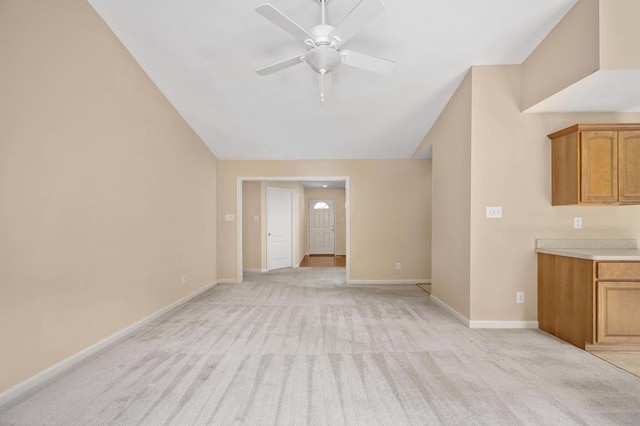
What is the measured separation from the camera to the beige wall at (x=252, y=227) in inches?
297

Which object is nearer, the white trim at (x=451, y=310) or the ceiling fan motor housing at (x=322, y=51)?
the ceiling fan motor housing at (x=322, y=51)

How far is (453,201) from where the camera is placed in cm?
412

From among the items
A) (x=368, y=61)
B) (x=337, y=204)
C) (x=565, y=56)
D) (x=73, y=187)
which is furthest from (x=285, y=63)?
(x=337, y=204)

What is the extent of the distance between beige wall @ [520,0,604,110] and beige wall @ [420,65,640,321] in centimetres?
20

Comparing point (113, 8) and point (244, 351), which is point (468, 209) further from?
point (113, 8)

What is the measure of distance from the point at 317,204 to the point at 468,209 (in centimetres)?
804

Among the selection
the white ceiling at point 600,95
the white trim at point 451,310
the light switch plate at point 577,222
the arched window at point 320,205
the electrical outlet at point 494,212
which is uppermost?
the white ceiling at point 600,95

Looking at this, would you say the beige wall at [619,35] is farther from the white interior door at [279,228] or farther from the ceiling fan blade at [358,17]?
the white interior door at [279,228]

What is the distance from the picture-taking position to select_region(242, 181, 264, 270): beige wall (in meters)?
7.55

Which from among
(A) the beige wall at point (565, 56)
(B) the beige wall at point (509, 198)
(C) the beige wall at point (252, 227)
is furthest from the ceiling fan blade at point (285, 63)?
(C) the beige wall at point (252, 227)

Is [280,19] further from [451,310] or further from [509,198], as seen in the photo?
[451,310]

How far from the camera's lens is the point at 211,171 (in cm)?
589

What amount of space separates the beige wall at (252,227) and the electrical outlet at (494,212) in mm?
5071

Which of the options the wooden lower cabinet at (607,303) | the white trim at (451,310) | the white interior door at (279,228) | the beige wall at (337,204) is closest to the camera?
the wooden lower cabinet at (607,303)
